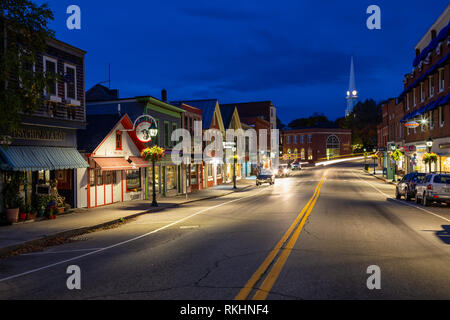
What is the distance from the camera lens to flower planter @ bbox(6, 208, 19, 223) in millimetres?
15391

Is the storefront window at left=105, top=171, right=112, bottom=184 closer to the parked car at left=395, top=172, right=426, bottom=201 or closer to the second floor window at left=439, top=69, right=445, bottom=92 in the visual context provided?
the parked car at left=395, top=172, right=426, bottom=201

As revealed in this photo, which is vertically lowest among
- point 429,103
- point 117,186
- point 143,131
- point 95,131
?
point 117,186

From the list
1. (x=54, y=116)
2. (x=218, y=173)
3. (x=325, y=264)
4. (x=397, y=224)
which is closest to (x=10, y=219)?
(x=54, y=116)

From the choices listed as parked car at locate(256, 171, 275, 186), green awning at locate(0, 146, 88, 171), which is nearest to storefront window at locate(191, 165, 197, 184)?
parked car at locate(256, 171, 275, 186)

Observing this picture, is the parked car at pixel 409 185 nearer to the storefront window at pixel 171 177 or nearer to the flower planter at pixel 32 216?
the storefront window at pixel 171 177

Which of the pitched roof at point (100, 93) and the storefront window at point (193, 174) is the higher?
the pitched roof at point (100, 93)

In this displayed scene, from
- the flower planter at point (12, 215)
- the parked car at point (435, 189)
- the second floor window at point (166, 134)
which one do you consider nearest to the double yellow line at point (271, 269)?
the flower planter at point (12, 215)

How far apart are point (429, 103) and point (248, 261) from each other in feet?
120

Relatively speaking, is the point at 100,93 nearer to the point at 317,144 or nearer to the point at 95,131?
the point at 95,131

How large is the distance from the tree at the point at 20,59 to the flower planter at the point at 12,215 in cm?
554

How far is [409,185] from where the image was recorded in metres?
23.9

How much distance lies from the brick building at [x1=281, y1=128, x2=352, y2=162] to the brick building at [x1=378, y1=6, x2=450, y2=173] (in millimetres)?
58017

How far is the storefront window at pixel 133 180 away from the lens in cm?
2589

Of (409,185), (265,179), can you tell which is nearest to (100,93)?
(265,179)
